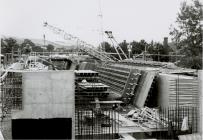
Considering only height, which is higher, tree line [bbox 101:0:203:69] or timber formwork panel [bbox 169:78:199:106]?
tree line [bbox 101:0:203:69]

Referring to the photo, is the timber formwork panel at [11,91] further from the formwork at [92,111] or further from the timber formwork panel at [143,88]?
the timber formwork panel at [143,88]

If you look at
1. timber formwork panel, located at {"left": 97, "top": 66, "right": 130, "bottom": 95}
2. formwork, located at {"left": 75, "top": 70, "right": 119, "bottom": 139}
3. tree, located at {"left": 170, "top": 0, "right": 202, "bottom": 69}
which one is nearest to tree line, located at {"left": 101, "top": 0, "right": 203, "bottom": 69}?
tree, located at {"left": 170, "top": 0, "right": 202, "bottom": 69}

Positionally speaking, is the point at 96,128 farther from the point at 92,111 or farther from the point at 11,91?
the point at 11,91

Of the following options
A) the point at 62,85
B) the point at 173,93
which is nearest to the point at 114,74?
the point at 173,93

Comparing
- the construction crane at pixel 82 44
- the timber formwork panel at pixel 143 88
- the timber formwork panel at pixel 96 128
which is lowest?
the timber formwork panel at pixel 96 128

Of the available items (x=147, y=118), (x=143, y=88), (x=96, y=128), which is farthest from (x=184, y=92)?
(x=96, y=128)

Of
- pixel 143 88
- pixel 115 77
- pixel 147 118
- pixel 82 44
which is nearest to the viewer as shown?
pixel 147 118

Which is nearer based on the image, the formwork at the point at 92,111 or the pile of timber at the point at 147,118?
the formwork at the point at 92,111

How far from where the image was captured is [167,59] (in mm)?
43312

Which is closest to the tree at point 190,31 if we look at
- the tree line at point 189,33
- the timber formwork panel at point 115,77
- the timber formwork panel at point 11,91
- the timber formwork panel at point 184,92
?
the tree line at point 189,33

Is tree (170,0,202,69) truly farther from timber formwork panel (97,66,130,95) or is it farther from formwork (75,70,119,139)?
formwork (75,70,119,139)

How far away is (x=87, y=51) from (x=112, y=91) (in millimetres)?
13622

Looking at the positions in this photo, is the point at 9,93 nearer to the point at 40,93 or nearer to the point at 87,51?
the point at 40,93

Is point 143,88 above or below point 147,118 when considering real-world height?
above
